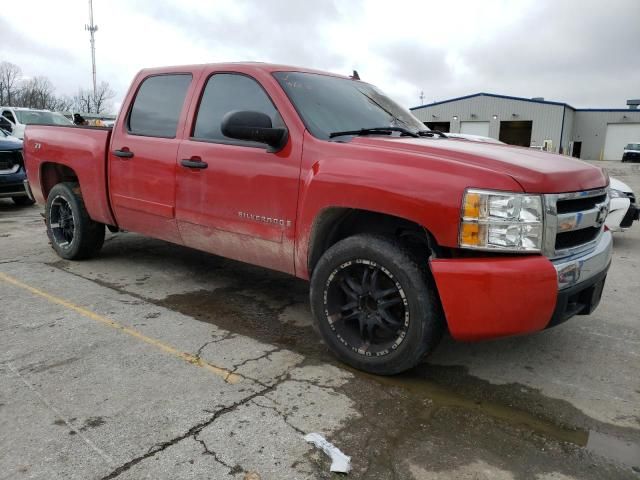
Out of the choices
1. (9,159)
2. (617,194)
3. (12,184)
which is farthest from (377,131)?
(9,159)

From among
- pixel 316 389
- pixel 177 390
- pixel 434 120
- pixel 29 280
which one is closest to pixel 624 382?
pixel 316 389

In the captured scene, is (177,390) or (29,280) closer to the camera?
(177,390)

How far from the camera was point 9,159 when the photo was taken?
9250mm

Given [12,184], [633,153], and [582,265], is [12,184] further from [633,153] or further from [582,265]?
[633,153]

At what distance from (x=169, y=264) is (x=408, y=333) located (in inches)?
131

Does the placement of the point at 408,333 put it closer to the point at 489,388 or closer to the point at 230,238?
the point at 489,388

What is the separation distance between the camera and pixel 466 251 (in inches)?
107

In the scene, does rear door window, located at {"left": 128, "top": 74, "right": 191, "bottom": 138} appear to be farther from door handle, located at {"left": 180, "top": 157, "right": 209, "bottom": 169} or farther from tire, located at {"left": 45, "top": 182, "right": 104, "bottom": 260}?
tire, located at {"left": 45, "top": 182, "right": 104, "bottom": 260}

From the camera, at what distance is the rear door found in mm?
4160

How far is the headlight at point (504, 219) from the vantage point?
2562mm

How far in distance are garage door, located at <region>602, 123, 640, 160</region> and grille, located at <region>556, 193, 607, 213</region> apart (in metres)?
50.6

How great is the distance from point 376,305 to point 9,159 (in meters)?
8.74

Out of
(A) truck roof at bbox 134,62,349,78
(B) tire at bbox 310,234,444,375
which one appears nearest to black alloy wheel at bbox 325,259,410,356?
(B) tire at bbox 310,234,444,375

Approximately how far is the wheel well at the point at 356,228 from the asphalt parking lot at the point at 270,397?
0.71 metres
